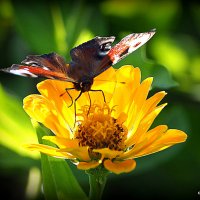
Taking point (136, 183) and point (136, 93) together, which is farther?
point (136, 183)

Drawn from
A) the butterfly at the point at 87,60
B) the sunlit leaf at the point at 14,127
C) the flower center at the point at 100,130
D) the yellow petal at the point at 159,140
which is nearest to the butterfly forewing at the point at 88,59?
the butterfly at the point at 87,60

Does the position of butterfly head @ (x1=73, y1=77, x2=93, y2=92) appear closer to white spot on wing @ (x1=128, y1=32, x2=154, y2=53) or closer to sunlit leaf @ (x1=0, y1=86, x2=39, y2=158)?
white spot on wing @ (x1=128, y1=32, x2=154, y2=53)

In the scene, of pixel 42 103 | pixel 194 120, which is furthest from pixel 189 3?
pixel 42 103

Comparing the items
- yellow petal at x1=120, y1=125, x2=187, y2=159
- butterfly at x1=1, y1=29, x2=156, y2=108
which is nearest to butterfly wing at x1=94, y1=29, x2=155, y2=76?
butterfly at x1=1, y1=29, x2=156, y2=108

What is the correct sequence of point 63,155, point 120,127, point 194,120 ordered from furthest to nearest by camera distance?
1. point 194,120
2. point 120,127
3. point 63,155

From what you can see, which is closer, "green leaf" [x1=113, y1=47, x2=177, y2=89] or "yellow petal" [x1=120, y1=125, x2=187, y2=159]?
"yellow petal" [x1=120, y1=125, x2=187, y2=159]

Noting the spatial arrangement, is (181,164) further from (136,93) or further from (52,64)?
(52,64)

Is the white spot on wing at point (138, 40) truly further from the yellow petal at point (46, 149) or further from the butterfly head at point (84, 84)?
the yellow petal at point (46, 149)
